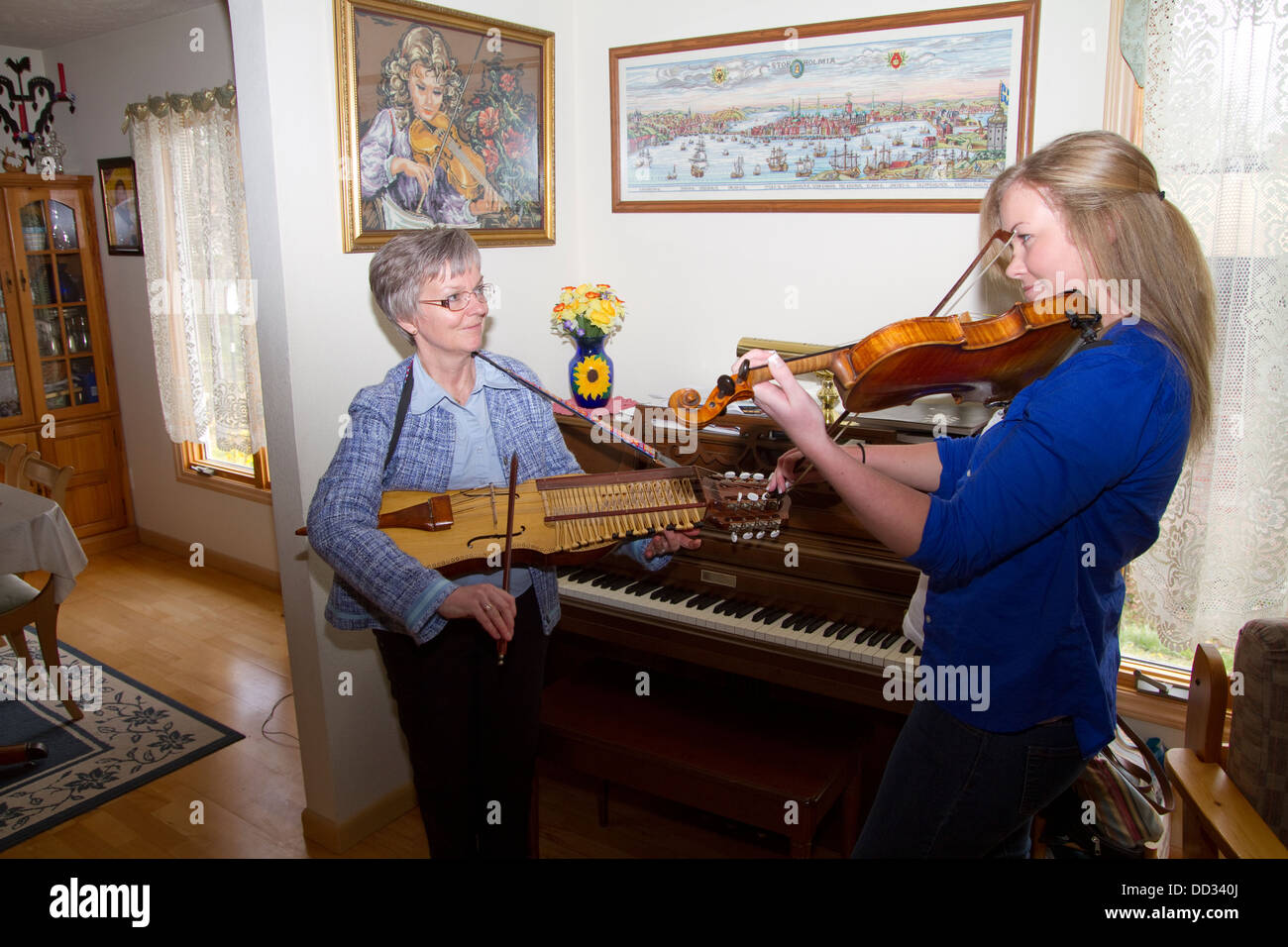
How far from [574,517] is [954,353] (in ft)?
2.36

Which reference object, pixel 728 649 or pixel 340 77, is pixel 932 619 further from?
pixel 340 77

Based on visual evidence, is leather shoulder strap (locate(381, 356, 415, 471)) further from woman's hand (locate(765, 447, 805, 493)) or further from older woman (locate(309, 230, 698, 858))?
woman's hand (locate(765, 447, 805, 493))

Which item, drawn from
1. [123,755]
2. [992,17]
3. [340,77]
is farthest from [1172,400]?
[123,755]

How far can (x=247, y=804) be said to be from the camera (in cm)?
308

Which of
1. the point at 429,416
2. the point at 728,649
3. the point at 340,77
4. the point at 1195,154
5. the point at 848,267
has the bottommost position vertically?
the point at 728,649

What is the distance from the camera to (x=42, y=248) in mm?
5207

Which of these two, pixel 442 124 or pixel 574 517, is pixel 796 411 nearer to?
pixel 574 517

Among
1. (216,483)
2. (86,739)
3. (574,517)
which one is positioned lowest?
(86,739)

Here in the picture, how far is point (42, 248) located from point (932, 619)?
555 centimetres

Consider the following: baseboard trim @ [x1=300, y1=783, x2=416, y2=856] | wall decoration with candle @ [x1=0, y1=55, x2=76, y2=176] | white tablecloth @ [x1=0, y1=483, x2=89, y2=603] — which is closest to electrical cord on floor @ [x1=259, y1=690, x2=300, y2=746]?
baseboard trim @ [x1=300, y1=783, x2=416, y2=856]

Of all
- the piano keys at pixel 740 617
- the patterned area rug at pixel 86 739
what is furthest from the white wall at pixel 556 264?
the patterned area rug at pixel 86 739

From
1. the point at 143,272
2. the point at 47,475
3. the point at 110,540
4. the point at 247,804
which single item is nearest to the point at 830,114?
the point at 247,804

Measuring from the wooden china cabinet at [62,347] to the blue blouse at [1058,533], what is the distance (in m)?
5.32

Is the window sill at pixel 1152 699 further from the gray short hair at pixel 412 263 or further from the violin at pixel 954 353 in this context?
the gray short hair at pixel 412 263
